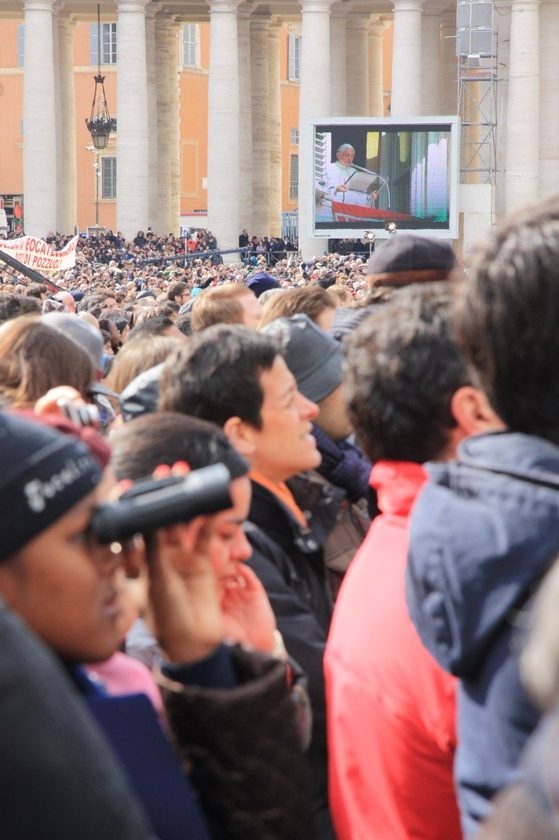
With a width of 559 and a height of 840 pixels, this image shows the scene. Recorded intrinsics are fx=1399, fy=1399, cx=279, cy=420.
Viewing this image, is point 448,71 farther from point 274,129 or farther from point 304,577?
point 304,577

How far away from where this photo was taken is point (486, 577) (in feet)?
7.59

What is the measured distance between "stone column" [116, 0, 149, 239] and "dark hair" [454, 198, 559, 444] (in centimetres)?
4678

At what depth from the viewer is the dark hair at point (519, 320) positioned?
2.40 meters

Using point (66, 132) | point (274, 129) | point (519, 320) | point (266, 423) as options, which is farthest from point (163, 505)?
point (274, 129)

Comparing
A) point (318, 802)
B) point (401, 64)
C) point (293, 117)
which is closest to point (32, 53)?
point (401, 64)

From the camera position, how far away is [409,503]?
318 cm

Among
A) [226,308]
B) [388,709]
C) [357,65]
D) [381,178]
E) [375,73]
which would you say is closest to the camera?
[388,709]

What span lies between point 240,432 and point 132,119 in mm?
45401

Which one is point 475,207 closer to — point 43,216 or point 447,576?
point 43,216

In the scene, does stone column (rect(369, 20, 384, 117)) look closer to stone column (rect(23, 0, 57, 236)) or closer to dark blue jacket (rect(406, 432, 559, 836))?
stone column (rect(23, 0, 57, 236))

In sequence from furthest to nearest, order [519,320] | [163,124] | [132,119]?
[163,124], [132,119], [519,320]

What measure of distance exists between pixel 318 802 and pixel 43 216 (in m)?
46.7

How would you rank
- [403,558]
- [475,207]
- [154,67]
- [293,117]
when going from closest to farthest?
[403,558] → [475,207] → [154,67] → [293,117]

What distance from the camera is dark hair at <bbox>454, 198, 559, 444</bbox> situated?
240 centimetres
